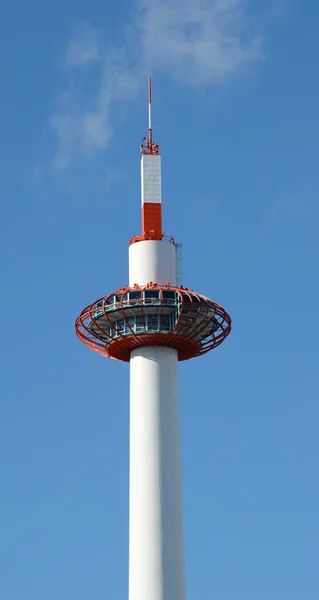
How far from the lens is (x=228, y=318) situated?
336ft

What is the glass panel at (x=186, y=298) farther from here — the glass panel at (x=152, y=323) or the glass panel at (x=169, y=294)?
the glass panel at (x=152, y=323)

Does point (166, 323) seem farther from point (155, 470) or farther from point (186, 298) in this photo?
point (155, 470)

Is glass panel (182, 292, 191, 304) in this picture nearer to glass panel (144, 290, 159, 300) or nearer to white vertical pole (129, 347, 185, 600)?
glass panel (144, 290, 159, 300)

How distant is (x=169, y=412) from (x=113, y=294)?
10.8 metres

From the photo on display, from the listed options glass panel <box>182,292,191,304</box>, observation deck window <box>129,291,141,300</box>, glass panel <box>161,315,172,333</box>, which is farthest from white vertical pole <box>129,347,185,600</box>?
glass panel <box>182,292,191,304</box>

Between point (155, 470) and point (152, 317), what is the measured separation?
12753 millimetres

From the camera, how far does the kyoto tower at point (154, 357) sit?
308ft

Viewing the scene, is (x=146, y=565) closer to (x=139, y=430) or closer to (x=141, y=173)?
(x=139, y=430)

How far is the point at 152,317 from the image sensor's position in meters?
100

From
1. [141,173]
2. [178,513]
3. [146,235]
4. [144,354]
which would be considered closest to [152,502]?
[178,513]

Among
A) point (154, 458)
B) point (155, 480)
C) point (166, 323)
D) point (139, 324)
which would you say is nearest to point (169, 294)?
point (166, 323)

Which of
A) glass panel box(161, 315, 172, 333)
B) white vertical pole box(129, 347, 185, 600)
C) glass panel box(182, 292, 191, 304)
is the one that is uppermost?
glass panel box(182, 292, 191, 304)

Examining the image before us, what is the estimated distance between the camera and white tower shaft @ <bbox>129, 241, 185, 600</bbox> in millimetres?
93125

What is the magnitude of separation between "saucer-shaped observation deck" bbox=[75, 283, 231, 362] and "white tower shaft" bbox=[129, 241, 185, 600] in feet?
4.60
